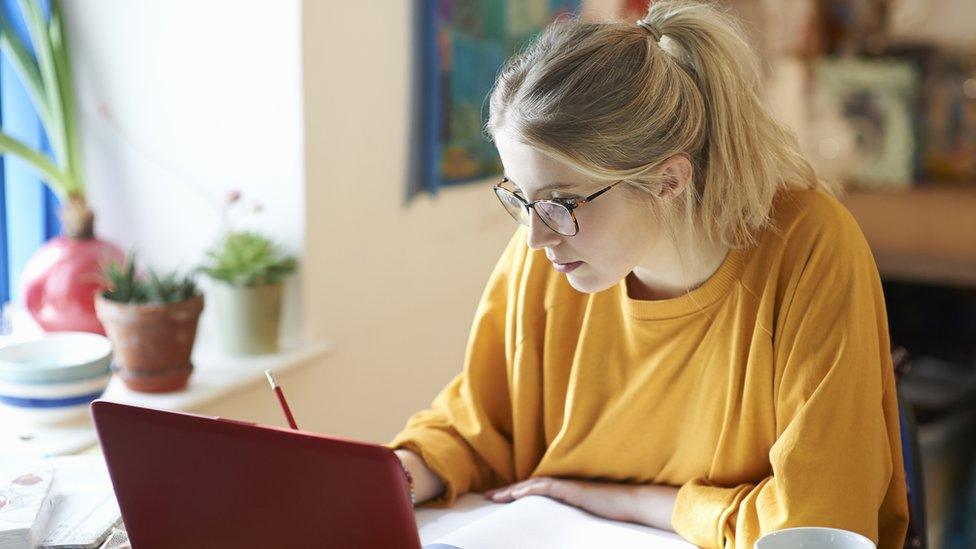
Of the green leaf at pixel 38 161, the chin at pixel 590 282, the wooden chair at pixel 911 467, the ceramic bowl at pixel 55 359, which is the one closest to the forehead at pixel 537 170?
the chin at pixel 590 282

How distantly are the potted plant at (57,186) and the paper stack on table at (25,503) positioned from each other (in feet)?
2.09

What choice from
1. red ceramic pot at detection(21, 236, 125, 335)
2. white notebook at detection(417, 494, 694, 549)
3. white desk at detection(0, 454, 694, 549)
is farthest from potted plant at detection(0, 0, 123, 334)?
white notebook at detection(417, 494, 694, 549)

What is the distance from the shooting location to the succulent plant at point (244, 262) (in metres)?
1.89

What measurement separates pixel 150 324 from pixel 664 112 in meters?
0.91

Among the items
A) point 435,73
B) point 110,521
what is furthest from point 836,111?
point 110,521

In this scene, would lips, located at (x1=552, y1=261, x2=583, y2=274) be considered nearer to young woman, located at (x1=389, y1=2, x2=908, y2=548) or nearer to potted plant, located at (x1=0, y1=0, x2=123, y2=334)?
young woman, located at (x1=389, y1=2, x2=908, y2=548)

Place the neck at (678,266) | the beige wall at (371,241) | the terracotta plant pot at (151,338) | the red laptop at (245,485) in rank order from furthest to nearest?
1. the beige wall at (371,241)
2. the terracotta plant pot at (151,338)
3. the neck at (678,266)
4. the red laptop at (245,485)

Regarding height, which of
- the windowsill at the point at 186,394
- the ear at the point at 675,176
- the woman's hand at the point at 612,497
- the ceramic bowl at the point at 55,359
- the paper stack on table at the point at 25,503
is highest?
the ear at the point at 675,176

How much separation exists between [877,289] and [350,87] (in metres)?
1.15

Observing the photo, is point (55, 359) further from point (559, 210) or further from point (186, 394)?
point (559, 210)

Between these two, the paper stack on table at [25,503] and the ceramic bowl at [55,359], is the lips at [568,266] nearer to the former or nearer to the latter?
the paper stack on table at [25,503]

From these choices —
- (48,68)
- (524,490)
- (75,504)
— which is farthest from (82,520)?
(48,68)

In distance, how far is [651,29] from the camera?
4.10 feet

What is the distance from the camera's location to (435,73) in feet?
7.55
